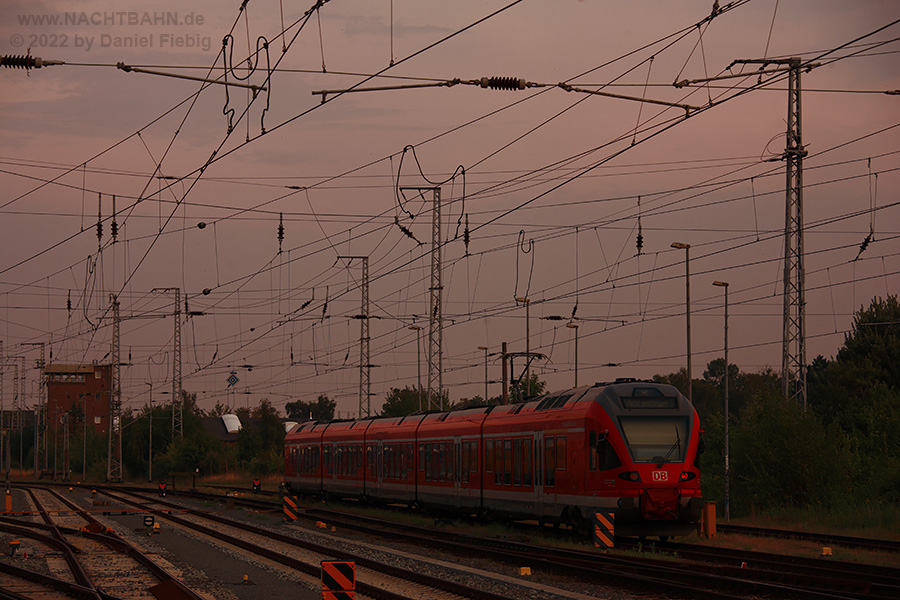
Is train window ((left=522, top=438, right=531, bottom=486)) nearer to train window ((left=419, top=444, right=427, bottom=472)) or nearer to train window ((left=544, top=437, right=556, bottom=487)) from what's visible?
train window ((left=544, top=437, right=556, bottom=487))

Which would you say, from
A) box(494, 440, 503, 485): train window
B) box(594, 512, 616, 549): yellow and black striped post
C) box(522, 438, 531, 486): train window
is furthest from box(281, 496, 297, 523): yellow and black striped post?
box(594, 512, 616, 549): yellow and black striped post

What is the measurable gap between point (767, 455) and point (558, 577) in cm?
1768

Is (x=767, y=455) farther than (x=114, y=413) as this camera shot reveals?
No

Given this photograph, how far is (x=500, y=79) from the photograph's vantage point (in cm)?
1923

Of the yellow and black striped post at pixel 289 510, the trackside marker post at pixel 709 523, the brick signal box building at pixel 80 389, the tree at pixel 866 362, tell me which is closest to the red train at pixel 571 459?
the trackside marker post at pixel 709 523

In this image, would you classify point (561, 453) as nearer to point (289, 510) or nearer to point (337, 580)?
point (289, 510)

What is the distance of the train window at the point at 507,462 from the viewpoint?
3030 cm

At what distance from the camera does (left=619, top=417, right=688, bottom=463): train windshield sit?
24891 millimetres

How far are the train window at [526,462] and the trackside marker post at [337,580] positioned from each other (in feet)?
49.3

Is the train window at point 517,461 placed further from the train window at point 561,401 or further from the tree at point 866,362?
the tree at point 866,362

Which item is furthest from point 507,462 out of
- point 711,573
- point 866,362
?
point 866,362

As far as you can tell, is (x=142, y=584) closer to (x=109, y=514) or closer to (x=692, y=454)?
(x=692, y=454)

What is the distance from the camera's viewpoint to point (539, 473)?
92.7 ft

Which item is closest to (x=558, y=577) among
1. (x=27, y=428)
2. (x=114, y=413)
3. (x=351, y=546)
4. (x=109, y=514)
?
→ (x=351, y=546)
